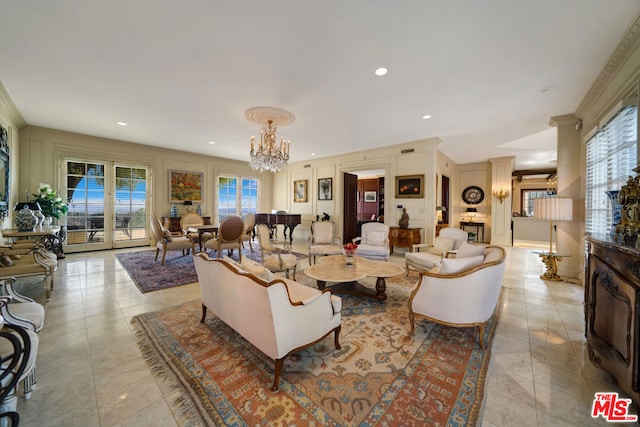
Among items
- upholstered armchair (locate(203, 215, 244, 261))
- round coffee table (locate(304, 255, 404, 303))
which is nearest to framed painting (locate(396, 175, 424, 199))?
round coffee table (locate(304, 255, 404, 303))

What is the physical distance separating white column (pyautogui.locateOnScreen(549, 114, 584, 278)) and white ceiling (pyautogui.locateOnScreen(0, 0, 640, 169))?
1.20 feet

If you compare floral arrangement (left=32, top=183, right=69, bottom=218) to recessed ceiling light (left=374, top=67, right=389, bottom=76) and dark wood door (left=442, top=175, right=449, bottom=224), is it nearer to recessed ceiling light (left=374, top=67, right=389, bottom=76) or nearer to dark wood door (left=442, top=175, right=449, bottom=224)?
recessed ceiling light (left=374, top=67, right=389, bottom=76)

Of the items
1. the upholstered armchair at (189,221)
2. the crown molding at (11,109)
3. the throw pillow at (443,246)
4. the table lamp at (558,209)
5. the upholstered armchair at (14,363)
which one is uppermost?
the crown molding at (11,109)

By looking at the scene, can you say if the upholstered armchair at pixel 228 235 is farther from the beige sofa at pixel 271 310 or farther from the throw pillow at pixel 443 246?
the throw pillow at pixel 443 246

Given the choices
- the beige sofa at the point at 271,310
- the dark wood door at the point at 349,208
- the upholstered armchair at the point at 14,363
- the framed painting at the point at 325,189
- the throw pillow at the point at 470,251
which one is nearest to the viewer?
the upholstered armchair at the point at 14,363

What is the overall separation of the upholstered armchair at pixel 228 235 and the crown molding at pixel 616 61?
219 inches

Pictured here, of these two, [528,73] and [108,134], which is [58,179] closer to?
[108,134]

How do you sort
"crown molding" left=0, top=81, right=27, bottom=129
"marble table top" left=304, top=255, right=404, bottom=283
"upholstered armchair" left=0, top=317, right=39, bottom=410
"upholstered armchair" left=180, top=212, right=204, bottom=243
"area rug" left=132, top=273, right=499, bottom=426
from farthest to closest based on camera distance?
"upholstered armchair" left=180, top=212, right=204, bottom=243, "crown molding" left=0, top=81, right=27, bottom=129, "marble table top" left=304, top=255, right=404, bottom=283, "area rug" left=132, top=273, right=499, bottom=426, "upholstered armchair" left=0, top=317, right=39, bottom=410

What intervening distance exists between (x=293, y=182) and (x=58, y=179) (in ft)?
20.3

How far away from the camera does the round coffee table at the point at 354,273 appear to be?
9.45 feet

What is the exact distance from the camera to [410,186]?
6070 millimetres

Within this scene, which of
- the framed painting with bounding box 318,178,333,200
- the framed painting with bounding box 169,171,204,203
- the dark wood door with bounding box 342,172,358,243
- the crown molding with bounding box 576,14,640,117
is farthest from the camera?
the framed painting with bounding box 318,178,333,200

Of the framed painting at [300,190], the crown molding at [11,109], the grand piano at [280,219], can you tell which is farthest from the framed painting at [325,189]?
the crown molding at [11,109]

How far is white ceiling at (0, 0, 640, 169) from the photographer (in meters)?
2.04
